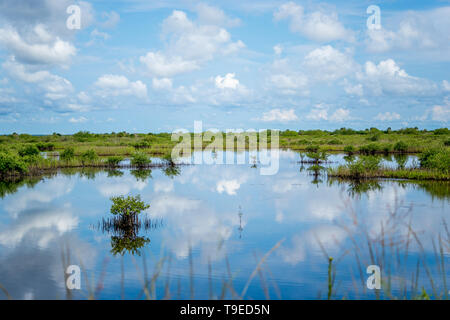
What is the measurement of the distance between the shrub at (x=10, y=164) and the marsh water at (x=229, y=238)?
140cm

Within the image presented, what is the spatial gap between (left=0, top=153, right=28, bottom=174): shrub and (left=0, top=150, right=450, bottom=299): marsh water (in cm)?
140

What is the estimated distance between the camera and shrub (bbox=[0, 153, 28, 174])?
1986cm

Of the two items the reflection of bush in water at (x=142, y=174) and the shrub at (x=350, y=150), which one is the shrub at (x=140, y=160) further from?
the shrub at (x=350, y=150)

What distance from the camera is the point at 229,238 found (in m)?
8.95

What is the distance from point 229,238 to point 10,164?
15.5 meters

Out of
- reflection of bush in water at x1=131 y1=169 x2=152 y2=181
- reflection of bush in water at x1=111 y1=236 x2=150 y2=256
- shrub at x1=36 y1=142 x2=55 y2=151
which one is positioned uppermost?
shrub at x1=36 y1=142 x2=55 y2=151

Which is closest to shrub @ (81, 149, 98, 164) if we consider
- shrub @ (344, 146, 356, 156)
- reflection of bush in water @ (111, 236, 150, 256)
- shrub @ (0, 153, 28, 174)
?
shrub @ (0, 153, 28, 174)

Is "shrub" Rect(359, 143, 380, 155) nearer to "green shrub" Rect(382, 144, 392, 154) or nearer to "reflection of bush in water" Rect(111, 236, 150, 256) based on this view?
"green shrub" Rect(382, 144, 392, 154)

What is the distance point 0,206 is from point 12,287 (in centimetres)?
817

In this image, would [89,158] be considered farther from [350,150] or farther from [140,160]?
[350,150]

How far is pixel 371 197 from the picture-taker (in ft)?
45.4

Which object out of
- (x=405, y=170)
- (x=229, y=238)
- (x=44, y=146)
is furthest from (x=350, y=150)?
(x=44, y=146)

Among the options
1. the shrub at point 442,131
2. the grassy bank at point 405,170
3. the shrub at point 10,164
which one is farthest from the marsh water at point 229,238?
the shrub at point 442,131
